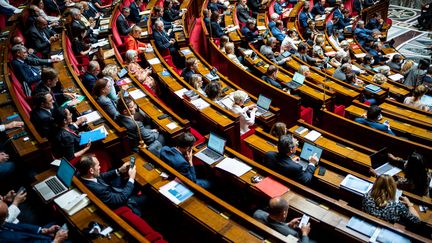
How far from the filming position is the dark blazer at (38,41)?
209 inches

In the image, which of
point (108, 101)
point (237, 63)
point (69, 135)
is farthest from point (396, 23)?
point (69, 135)

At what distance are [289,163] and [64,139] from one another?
2.10 m

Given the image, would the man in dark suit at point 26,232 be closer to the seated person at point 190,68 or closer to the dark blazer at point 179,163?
the dark blazer at point 179,163

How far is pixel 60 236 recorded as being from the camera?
8.06 ft

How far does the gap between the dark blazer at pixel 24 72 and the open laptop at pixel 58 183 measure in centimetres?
211

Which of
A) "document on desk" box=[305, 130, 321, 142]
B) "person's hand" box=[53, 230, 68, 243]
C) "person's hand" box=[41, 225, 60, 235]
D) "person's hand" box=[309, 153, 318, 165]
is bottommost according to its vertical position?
"document on desk" box=[305, 130, 321, 142]

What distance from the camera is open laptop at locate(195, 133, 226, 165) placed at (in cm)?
345

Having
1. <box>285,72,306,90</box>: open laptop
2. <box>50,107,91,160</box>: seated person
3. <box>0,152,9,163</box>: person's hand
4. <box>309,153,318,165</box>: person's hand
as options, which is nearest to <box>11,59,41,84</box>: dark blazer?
<box>50,107,91,160</box>: seated person

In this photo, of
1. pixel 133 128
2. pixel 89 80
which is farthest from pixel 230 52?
pixel 133 128

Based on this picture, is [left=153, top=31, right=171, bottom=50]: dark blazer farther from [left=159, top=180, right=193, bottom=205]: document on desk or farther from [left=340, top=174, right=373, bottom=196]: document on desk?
[left=340, top=174, right=373, bottom=196]: document on desk

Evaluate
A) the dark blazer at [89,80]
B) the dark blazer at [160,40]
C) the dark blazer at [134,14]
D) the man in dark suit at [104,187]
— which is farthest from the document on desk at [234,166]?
the dark blazer at [134,14]

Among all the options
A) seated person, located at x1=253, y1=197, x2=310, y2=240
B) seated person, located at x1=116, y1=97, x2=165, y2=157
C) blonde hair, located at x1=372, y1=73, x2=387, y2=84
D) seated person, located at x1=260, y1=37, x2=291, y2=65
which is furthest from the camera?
seated person, located at x1=260, y1=37, x2=291, y2=65

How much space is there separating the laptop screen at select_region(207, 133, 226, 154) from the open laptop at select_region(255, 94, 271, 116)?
105 centimetres

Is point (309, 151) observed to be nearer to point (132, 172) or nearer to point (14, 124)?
point (132, 172)
